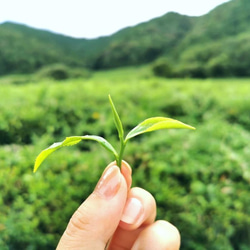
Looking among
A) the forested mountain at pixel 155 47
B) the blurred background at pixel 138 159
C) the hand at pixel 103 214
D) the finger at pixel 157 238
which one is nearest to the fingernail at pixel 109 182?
the hand at pixel 103 214

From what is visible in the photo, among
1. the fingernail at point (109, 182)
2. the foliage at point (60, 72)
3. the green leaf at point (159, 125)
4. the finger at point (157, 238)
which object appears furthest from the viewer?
the foliage at point (60, 72)

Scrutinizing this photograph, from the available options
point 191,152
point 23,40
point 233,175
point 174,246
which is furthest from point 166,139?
point 23,40

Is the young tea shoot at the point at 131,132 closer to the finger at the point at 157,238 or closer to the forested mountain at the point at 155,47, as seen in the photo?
the finger at the point at 157,238

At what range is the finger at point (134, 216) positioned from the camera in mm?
664

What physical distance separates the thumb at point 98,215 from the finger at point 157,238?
0.14 metres

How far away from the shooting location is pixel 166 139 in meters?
1.77

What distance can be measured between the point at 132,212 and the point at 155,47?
4317mm

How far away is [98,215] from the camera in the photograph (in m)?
0.59

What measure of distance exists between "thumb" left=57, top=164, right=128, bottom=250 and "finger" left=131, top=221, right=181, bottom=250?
0.14 m

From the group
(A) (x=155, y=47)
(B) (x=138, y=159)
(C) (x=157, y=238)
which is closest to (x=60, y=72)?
(A) (x=155, y=47)

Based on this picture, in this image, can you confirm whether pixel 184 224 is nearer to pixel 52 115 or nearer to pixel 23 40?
pixel 52 115

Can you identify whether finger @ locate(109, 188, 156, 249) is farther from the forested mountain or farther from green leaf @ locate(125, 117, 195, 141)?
the forested mountain

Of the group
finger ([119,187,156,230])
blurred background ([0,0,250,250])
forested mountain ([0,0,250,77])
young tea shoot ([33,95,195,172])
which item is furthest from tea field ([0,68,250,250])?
forested mountain ([0,0,250,77])

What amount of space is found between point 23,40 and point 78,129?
307 cm
